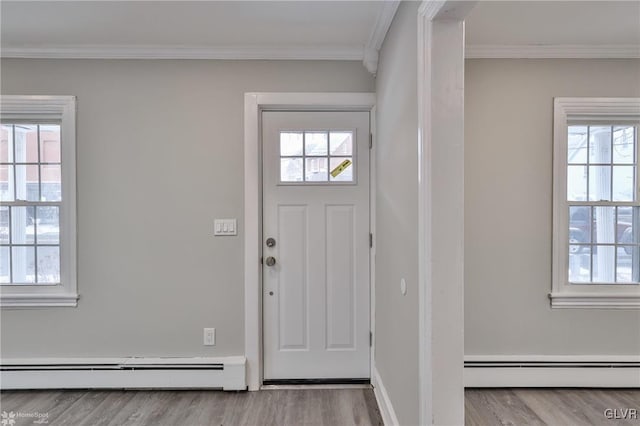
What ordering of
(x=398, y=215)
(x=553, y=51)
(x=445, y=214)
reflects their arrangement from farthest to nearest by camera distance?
(x=553, y=51), (x=398, y=215), (x=445, y=214)

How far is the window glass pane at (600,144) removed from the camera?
262 centimetres

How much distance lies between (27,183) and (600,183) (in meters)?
4.23

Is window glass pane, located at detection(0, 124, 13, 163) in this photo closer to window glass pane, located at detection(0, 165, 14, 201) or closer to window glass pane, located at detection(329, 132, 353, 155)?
window glass pane, located at detection(0, 165, 14, 201)

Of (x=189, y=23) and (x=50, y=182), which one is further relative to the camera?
(x=50, y=182)

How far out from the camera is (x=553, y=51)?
2506 mm

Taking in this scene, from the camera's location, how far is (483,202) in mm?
2543

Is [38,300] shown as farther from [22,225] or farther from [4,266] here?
[22,225]

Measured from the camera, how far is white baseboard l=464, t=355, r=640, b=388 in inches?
99.7

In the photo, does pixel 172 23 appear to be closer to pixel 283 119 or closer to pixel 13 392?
pixel 283 119

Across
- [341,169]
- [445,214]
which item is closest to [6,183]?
[341,169]

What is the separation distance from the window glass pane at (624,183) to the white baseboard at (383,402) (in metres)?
2.17

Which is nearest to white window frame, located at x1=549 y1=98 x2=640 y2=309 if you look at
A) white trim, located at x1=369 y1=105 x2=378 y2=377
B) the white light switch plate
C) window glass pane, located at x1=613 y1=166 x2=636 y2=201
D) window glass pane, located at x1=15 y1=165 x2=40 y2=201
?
window glass pane, located at x1=613 y1=166 x2=636 y2=201

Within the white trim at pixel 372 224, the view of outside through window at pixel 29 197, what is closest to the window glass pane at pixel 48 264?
the view of outside through window at pixel 29 197

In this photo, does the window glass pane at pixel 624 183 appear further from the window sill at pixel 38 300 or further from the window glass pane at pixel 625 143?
the window sill at pixel 38 300
